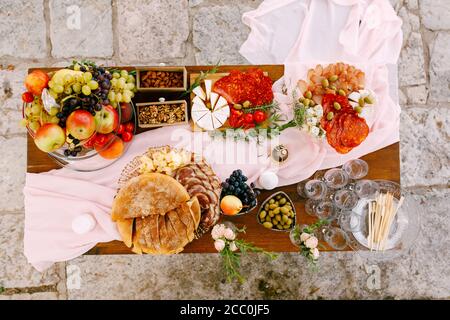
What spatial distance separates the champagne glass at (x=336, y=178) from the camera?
1.79 metres

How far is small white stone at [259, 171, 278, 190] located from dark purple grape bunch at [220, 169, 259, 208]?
0.07 meters

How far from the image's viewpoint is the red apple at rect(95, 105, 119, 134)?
5.11 feet

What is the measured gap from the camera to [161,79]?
5.80ft

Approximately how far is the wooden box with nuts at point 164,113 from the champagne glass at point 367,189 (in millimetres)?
864

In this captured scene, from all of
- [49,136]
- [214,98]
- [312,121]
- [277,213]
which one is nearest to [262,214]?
[277,213]

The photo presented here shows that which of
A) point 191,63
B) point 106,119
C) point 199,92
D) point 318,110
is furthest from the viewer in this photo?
point 191,63

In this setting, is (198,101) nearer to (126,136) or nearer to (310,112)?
(126,136)

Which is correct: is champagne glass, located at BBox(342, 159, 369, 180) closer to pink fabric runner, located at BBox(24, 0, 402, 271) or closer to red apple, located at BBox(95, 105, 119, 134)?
pink fabric runner, located at BBox(24, 0, 402, 271)

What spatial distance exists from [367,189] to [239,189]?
60 centimetres

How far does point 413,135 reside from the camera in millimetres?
2443

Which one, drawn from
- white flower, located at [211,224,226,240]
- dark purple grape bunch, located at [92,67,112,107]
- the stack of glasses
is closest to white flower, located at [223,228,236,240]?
white flower, located at [211,224,226,240]

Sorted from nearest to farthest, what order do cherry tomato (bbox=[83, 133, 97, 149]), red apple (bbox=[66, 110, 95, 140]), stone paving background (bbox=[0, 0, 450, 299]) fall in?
red apple (bbox=[66, 110, 95, 140]) → cherry tomato (bbox=[83, 133, 97, 149]) → stone paving background (bbox=[0, 0, 450, 299])

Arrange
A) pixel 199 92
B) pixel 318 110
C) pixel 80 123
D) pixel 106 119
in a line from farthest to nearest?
pixel 199 92 < pixel 318 110 < pixel 106 119 < pixel 80 123
